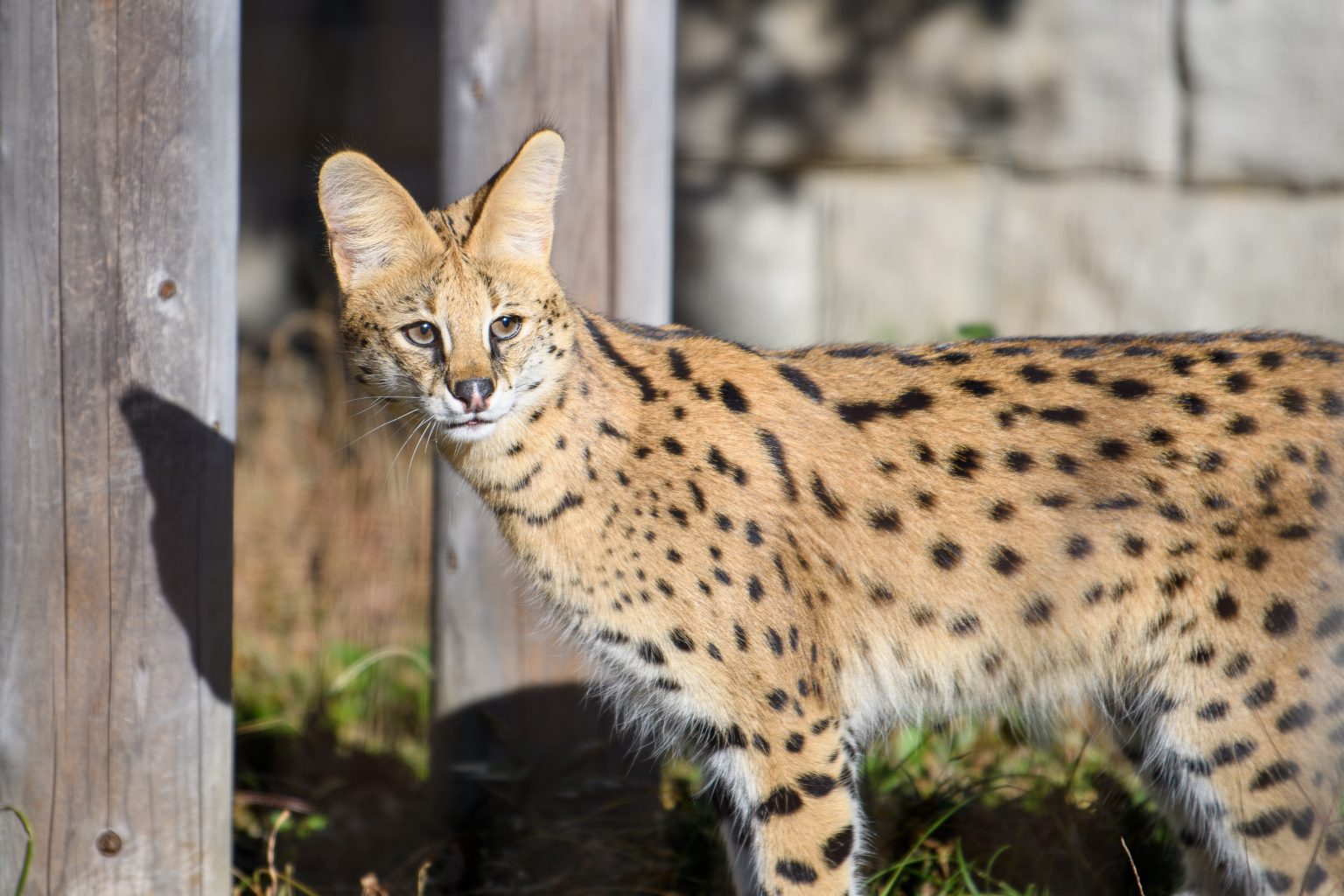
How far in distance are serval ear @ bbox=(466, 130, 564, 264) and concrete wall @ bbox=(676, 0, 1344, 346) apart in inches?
131

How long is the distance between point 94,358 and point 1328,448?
2.99 m

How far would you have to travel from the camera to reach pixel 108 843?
3504 millimetres

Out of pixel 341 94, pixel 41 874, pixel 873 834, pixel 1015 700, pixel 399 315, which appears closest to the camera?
pixel 399 315

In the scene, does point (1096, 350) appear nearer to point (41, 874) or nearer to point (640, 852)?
point (640, 852)

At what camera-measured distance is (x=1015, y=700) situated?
3707 mm

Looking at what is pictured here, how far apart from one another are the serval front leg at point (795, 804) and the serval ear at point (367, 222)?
4.68 ft

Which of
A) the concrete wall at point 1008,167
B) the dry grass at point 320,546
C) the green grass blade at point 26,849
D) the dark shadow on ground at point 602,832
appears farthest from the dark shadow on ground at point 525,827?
the concrete wall at point 1008,167

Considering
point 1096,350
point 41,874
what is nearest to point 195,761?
point 41,874

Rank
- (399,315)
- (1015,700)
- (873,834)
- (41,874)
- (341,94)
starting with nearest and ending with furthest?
1. (399,315)
2. (41,874)
3. (1015,700)
4. (873,834)
5. (341,94)

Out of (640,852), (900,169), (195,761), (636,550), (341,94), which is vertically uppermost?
(341,94)

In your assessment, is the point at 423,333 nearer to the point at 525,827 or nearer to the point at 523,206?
the point at 523,206

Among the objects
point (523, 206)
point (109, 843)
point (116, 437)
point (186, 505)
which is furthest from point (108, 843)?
point (523, 206)

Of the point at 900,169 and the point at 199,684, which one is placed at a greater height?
the point at 900,169

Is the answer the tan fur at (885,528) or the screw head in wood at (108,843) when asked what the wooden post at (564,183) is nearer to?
the tan fur at (885,528)
